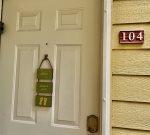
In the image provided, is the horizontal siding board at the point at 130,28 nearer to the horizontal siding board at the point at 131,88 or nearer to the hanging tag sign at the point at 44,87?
the horizontal siding board at the point at 131,88

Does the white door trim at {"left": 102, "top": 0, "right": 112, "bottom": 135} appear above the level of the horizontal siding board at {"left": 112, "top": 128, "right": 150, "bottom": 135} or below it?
above

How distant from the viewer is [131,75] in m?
1.42

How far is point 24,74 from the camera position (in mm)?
1746

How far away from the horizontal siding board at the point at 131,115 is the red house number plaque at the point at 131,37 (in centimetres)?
39

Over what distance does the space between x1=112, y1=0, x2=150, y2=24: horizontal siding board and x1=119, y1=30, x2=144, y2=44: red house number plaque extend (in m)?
0.07

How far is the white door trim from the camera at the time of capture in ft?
4.61

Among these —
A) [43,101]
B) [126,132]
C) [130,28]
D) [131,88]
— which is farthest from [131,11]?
[43,101]

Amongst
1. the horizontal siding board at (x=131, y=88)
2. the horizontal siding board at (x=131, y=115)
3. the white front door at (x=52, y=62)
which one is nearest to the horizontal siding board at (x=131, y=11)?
the white front door at (x=52, y=62)

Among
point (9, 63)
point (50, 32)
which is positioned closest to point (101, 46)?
point (50, 32)

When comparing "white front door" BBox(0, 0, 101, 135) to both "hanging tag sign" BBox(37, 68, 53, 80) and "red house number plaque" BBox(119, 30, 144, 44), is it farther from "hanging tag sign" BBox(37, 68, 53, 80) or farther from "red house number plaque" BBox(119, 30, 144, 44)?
"red house number plaque" BBox(119, 30, 144, 44)

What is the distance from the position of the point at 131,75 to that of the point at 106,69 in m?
0.16

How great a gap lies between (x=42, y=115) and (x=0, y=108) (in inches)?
14.7

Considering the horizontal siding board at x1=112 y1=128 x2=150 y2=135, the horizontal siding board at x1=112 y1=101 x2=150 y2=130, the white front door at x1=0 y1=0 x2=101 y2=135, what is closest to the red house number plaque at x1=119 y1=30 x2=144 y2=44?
the white front door at x1=0 y1=0 x2=101 y2=135

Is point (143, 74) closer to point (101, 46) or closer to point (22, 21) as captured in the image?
point (101, 46)
